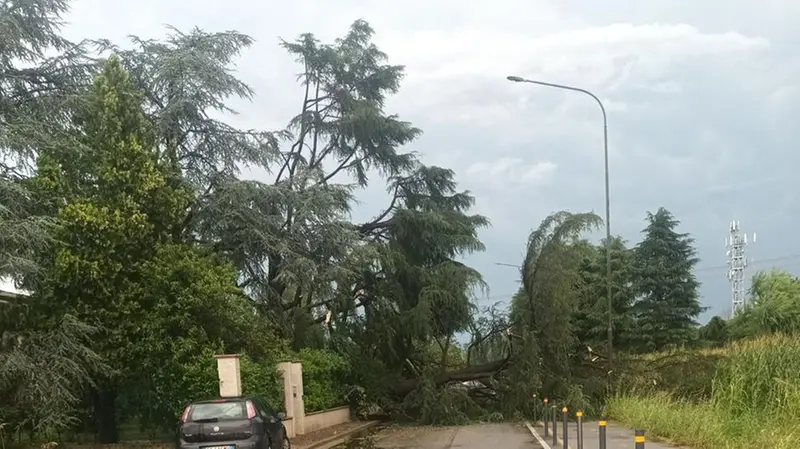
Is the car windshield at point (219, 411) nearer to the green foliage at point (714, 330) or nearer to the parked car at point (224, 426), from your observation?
the parked car at point (224, 426)

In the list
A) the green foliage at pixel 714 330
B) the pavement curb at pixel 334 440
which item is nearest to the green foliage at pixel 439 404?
the pavement curb at pixel 334 440

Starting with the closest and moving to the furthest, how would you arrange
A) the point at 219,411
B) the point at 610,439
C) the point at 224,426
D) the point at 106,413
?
1. the point at 224,426
2. the point at 219,411
3. the point at 610,439
4. the point at 106,413

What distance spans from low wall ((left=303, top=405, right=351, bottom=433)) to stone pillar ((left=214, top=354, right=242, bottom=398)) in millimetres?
5990

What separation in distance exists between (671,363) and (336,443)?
456 inches

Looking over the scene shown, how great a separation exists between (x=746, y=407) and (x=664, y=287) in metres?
43.7

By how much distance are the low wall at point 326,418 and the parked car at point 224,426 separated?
29.6ft

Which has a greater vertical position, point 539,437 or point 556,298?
point 556,298

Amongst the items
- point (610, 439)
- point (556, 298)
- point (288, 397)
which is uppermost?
point (556, 298)

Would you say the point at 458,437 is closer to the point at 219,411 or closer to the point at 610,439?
the point at 610,439

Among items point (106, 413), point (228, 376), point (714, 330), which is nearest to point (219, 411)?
point (228, 376)

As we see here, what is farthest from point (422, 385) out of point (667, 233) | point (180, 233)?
point (667, 233)

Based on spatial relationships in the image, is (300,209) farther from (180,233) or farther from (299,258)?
(180,233)

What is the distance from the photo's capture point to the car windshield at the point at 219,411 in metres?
15.0

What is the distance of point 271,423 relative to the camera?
16.1 meters
